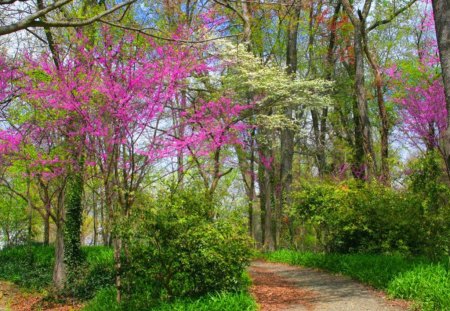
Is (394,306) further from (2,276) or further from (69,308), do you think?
(2,276)

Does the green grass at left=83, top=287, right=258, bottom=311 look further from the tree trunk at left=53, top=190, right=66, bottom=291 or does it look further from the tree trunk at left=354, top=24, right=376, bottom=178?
the tree trunk at left=354, top=24, right=376, bottom=178

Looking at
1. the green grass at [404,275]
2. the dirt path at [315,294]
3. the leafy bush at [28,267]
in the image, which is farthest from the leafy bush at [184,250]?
the leafy bush at [28,267]

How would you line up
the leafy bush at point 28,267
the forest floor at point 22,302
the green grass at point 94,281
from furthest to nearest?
the leafy bush at point 28,267 → the forest floor at point 22,302 → the green grass at point 94,281

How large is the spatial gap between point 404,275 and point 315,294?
1.61 metres

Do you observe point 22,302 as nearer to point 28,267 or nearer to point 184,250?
point 28,267

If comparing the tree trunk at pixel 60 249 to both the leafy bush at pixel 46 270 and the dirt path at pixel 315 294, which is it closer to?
the leafy bush at pixel 46 270

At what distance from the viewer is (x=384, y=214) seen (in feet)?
28.9

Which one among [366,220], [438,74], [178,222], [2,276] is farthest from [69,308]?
[438,74]

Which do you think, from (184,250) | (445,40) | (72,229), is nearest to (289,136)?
(72,229)

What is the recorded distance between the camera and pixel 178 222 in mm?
5977

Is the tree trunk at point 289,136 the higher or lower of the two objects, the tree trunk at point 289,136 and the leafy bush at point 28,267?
the higher

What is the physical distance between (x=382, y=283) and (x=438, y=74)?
9772mm

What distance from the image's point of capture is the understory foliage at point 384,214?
24.4 feet

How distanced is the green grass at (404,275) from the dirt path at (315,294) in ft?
0.61
